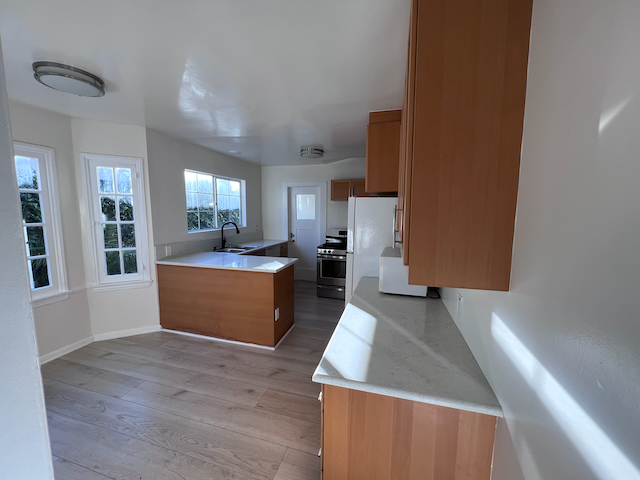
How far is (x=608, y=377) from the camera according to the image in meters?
0.42

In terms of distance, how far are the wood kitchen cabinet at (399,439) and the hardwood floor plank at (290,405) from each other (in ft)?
2.72

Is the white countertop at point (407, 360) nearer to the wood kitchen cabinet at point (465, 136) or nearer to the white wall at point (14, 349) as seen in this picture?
the wood kitchen cabinet at point (465, 136)

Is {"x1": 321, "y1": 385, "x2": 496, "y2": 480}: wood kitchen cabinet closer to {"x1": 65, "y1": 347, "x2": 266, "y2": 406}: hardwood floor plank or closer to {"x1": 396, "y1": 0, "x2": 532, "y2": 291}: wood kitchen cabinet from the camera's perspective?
{"x1": 396, "y1": 0, "x2": 532, "y2": 291}: wood kitchen cabinet

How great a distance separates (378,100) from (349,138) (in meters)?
1.21

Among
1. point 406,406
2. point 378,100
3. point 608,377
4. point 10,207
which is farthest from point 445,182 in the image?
point 378,100

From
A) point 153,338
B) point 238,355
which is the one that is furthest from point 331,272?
point 153,338

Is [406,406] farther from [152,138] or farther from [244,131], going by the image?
[152,138]

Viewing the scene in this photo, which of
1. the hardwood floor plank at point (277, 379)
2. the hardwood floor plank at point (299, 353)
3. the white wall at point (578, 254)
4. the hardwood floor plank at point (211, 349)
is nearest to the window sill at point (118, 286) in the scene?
the hardwood floor plank at point (211, 349)

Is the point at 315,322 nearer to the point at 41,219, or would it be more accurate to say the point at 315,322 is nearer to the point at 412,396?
the point at 412,396

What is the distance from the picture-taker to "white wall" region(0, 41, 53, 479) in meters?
0.47

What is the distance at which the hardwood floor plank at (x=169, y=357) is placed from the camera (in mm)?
2406

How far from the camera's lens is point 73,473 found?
1454 mm

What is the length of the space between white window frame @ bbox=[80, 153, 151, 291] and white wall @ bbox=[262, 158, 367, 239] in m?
2.70

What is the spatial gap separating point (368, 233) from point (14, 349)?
241cm
